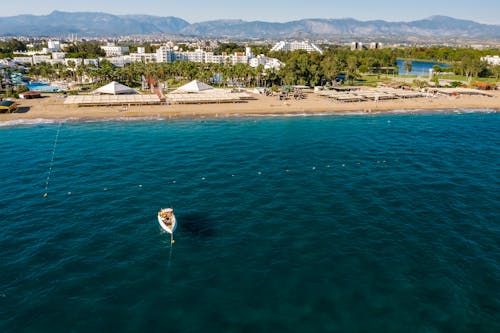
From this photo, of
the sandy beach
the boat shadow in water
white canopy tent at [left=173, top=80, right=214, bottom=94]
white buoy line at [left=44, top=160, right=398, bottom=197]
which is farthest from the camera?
white canopy tent at [left=173, top=80, right=214, bottom=94]

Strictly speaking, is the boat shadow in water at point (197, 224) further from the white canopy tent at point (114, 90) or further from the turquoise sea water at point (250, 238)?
the white canopy tent at point (114, 90)

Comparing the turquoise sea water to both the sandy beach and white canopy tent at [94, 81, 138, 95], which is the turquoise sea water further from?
white canopy tent at [94, 81, 138, 95]

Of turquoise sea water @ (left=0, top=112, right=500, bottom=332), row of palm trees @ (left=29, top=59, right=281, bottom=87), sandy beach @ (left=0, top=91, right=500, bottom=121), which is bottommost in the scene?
turquoise sea water @ (left=0, top=112, right=500, bottom=332)

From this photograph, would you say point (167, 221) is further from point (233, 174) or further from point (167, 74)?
point (167, 74)

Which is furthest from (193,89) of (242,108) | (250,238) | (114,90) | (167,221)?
(250,238)

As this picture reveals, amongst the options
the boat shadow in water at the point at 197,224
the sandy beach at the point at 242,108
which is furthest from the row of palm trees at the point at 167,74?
the boat shadow in water at the point at 197,224

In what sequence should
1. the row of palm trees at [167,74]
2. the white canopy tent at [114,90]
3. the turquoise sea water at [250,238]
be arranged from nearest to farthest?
the turquoise sea water at [250,238] < the white canopy tent at [114,90] < the row of palm trees at [167,74]

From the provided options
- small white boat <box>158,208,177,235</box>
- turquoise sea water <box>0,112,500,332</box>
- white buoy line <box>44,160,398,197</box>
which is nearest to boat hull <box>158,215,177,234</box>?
small white boat <box>158,208,177,235</box>
